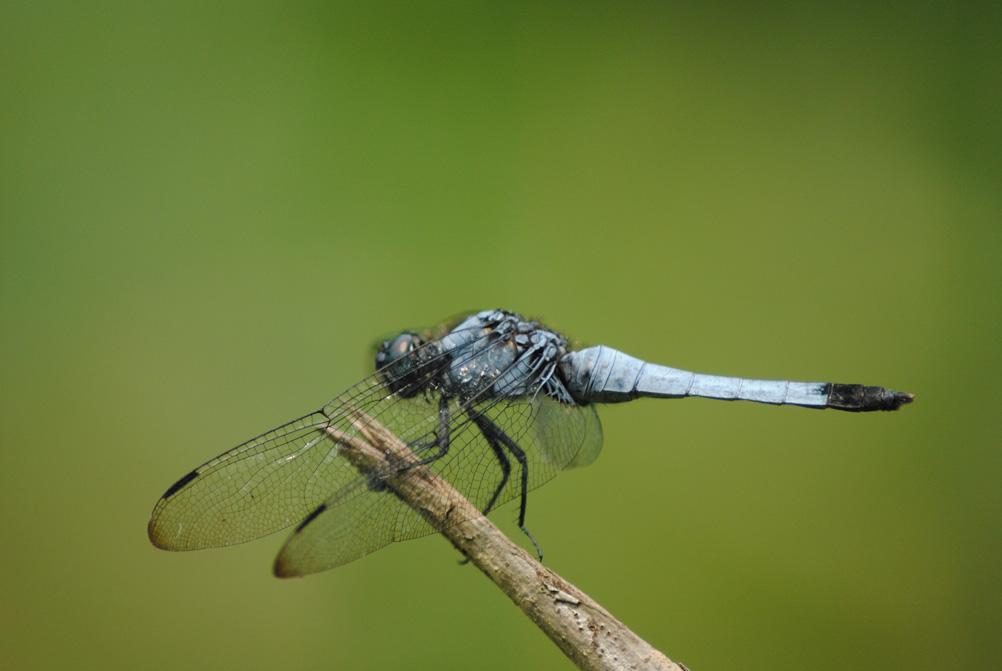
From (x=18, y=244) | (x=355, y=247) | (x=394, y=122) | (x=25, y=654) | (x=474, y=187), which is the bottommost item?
(x=25, y=654)

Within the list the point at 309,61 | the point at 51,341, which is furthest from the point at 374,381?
the point at 309,61

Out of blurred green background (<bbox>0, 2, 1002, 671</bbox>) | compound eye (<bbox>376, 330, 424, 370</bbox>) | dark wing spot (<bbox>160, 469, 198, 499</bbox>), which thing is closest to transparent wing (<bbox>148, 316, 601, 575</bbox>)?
dark wing spot (<bbox>160, 469, 198, 499</bbox>)

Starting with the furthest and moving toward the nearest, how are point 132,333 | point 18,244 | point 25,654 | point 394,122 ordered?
point 394,122 < point 132,333 < point 18,244 < point 25,654

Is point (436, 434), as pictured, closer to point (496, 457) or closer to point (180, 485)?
point (496, 457)

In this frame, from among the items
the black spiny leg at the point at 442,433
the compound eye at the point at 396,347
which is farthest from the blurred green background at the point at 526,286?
the black spiny leg at the point at 442,433

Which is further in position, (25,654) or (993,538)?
(993,538)

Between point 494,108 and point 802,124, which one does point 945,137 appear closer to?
point 802,124

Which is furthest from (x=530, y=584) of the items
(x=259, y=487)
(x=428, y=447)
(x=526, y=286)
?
(x=526, y=286)

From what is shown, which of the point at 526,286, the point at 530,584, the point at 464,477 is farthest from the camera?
the point at 526,286

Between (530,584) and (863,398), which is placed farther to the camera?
(863,398)
